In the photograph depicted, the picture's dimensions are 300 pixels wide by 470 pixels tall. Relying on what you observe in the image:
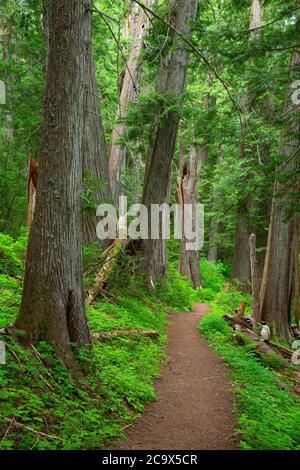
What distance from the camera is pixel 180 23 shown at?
37.7 feet

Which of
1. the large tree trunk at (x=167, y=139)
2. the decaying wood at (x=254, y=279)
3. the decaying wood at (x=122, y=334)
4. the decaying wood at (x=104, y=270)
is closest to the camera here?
the decaying wood at (x=122, y=334)

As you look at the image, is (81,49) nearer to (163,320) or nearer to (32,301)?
(32,301)

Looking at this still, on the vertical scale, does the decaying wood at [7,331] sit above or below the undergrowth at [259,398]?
above

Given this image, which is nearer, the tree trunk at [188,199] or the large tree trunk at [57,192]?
the large tree trunk at [57,192]

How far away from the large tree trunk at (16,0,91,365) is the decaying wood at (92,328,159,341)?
2.08 m

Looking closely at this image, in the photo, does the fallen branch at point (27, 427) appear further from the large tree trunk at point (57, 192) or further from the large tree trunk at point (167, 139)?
the large tree trunk at point (167, 139)

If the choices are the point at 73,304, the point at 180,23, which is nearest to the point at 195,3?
the point at 180,23

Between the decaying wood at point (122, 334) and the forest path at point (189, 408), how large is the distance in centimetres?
47

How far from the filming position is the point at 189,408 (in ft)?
19.4

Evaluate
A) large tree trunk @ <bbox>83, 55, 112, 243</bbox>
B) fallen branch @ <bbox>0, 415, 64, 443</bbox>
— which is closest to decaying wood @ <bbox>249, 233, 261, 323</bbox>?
large tree trunk @ <bbox>83, 55, 112, 243</bbox>

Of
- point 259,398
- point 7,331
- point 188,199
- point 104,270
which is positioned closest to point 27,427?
point 7,331

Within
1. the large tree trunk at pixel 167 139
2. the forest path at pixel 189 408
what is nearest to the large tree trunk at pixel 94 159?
the large tree trunk at pixel 167 139

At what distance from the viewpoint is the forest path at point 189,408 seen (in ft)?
15.6

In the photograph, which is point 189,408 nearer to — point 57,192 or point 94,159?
point 57,192
